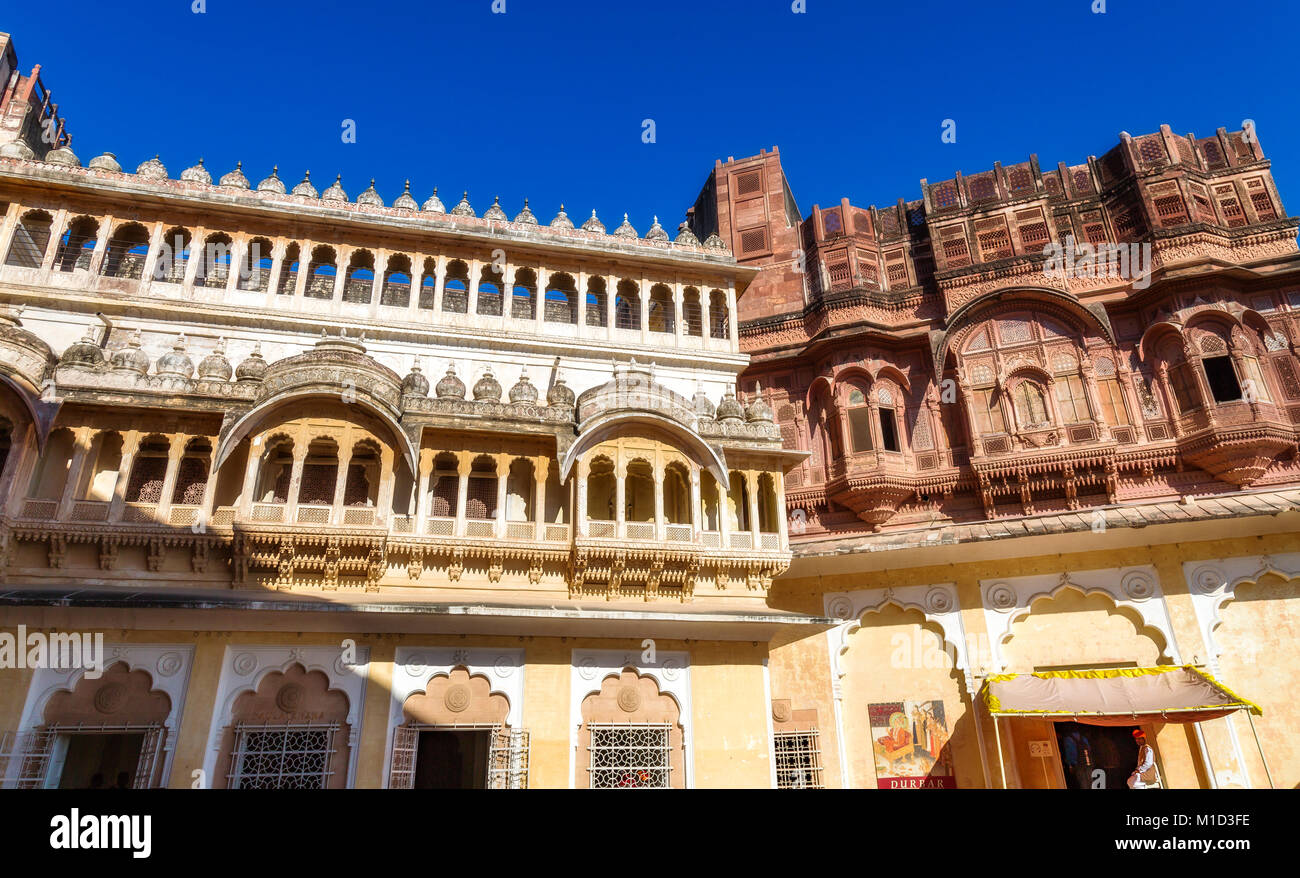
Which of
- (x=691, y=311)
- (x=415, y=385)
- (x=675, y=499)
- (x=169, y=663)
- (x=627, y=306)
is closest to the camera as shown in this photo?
(x=169, y=663)

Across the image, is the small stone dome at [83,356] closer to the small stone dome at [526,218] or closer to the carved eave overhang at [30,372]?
the carved eave overhang at [30,372]

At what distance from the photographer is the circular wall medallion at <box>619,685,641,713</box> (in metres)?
14.0

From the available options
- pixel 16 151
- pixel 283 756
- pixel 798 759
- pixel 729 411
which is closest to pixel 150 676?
pixel 283 756

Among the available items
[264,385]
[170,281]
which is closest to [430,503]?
[264,385]

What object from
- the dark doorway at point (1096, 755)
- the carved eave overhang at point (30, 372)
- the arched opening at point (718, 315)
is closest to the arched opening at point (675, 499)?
the arched opening at point (718, 315)

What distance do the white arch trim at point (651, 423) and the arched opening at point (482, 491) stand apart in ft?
5.59

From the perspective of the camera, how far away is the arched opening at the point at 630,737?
13602 mm

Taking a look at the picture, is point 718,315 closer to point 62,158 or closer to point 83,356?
point 83,356

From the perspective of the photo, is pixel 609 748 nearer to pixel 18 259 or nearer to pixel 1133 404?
pixel 1133 404

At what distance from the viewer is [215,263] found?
684 inches

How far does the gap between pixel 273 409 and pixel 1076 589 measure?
55.9ft

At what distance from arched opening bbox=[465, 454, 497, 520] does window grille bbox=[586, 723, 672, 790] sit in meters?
4.84

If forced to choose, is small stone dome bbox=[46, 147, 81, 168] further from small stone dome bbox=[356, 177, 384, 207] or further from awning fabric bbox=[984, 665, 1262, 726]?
awning fabric bbox=[984, 665, 1262, 726]

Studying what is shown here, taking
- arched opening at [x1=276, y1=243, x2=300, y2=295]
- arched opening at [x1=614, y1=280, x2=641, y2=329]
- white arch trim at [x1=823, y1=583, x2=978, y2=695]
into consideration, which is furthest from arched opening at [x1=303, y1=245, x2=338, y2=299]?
white arch trim at [x1=823, y1=583, x2=978, y2=695]
